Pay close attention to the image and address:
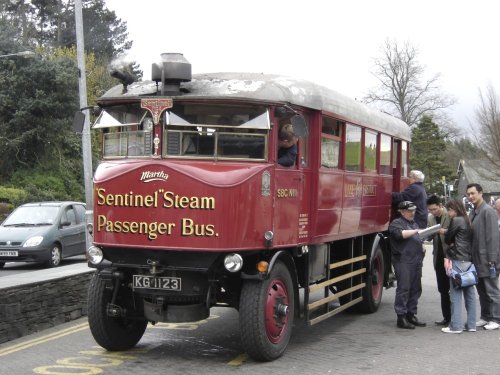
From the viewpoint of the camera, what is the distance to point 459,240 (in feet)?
29.7

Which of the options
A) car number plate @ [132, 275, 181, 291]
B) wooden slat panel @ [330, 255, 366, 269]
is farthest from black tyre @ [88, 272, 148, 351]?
wooden slat panel @ [330, 255, 366, 269]

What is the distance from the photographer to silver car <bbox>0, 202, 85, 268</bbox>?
1580cm

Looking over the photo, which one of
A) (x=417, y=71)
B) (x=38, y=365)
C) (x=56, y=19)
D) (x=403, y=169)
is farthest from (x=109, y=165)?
(x=417, y=71)

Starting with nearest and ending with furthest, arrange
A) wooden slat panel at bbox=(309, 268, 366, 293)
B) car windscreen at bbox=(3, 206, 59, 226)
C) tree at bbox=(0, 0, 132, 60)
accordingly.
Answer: wooden slat panel at bbox=(309, 268, 366, 293)
car windscreen at bbox=(3, 206, 59, 226)
tree at bbox=(0, 0, 132, 60)

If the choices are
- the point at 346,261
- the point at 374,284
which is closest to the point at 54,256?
the point at 374,284

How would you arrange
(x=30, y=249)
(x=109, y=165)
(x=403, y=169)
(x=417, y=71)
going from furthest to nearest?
(x=417, y=71)
(x=30, y=249)
(x=403, y=169)
(x=109, y=165)

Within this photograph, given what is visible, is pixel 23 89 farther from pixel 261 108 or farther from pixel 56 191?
pixel 261 108

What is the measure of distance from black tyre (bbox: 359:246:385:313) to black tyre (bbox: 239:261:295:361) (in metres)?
3.11

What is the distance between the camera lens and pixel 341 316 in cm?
1045

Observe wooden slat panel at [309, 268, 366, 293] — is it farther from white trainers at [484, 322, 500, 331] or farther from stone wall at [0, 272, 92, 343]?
stone wall at [0, 272, 92, 343]

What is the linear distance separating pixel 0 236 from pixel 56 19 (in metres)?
42.9

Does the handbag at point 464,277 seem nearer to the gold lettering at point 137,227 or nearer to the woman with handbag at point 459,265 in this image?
the woman with handbag at point 459,265

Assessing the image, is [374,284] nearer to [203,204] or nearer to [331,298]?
[331,298]

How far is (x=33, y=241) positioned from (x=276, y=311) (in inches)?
400
